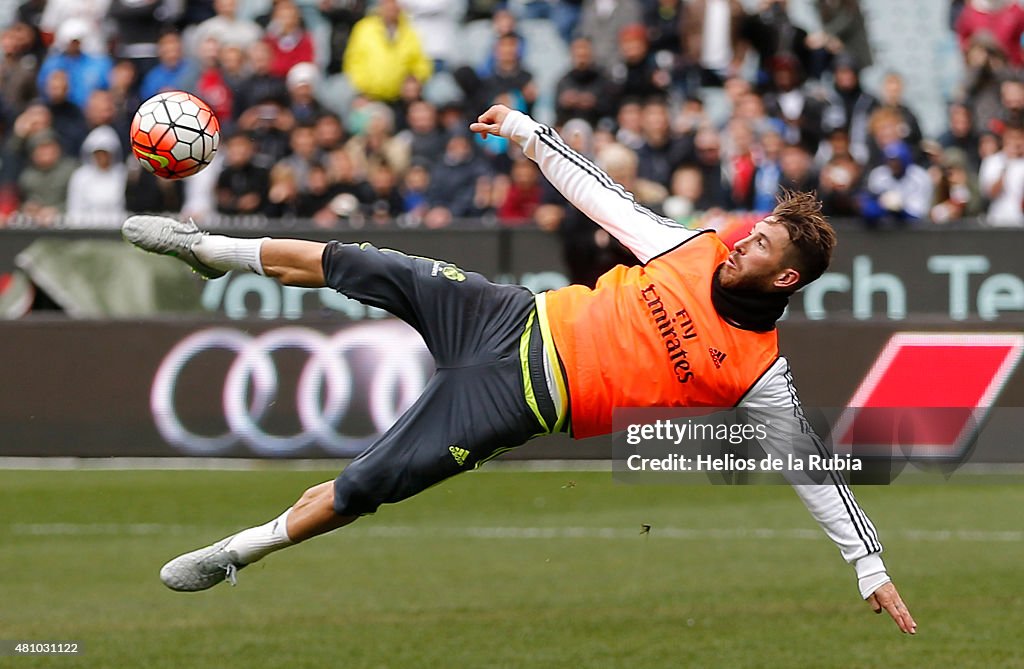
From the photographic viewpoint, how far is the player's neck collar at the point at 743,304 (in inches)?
279

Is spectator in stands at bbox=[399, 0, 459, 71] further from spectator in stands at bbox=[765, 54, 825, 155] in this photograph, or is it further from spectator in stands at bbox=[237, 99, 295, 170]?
spectator in stands at bbox=[765, 54, 825, 155]

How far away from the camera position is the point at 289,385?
13281 millimetres

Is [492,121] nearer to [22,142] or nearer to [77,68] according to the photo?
[22,142]

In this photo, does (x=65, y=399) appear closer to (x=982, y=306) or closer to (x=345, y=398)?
(x=345, y=398)

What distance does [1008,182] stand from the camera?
616 inches

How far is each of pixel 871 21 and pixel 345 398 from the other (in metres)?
9.62

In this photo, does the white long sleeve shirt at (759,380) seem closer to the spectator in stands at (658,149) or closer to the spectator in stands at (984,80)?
the spectator in stands at (658,149)

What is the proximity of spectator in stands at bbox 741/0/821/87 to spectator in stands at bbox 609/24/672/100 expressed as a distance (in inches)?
41.4

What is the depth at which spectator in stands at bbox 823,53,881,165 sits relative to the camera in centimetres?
1723

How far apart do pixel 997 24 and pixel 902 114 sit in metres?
2.33

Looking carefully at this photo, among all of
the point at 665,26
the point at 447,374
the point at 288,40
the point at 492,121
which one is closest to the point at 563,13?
the point at 665,26

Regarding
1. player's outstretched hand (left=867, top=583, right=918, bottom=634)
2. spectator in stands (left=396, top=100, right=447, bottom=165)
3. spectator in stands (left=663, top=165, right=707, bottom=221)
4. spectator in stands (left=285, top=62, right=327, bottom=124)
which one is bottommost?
player's outstretched hand (left=867, top=583, right=918, bottom=634)

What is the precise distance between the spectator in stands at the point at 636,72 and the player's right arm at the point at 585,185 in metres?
9.60

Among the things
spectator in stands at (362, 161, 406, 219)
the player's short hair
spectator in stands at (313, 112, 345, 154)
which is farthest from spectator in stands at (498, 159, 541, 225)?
the player's short hair
